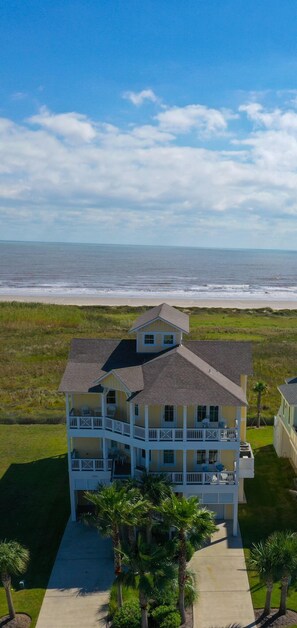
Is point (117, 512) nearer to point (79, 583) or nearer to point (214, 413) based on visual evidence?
point (79, 583)

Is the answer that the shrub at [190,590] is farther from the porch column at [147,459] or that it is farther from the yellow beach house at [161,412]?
the porch column at [147,459]

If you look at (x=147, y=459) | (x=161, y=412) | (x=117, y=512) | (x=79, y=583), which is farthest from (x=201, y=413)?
(x=79, y=583)

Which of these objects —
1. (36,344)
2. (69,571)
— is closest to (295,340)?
(36,344)

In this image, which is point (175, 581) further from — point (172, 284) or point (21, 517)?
A: point (172, 284)

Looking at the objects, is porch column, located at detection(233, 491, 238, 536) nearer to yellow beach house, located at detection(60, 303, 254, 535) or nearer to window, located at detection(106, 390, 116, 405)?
yellow beach house, located at detection(60, 303, 254, 535)

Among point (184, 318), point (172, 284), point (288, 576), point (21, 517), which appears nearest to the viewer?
point (288, 576)

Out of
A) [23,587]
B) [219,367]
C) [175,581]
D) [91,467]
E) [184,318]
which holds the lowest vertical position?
[23,587]
